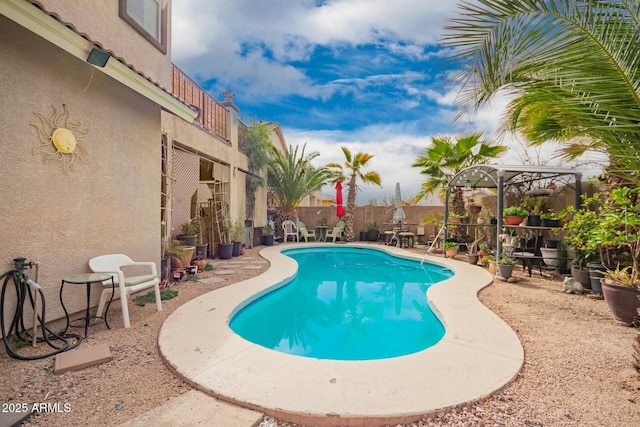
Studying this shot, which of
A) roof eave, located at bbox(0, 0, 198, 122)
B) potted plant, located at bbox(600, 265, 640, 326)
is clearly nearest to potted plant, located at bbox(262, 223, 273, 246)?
roof eave, located at bbox(0, 0, 198, 122)

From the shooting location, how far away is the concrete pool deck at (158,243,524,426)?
2.25m

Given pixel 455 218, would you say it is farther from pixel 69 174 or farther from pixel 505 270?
pixel 69 174

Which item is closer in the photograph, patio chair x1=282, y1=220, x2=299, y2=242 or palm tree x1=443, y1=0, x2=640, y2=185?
palm tree x1=443, y1=0, x2=640, y2=185

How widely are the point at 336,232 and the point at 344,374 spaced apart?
12.7 meters

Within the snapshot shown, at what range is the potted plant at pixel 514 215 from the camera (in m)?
8.12

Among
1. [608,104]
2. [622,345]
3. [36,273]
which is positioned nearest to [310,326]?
[36,273]

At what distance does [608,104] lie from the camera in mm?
2334

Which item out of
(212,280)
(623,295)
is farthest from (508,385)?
(212,280)

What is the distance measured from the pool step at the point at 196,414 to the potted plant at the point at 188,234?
6351 millimetres

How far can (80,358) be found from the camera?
309 centimetres

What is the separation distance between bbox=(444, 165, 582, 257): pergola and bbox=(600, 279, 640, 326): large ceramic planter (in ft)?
10.4

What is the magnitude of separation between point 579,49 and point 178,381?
13.4 ft

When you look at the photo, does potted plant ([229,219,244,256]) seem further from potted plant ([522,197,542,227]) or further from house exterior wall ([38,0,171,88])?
potted plant ([522,197,542,227])

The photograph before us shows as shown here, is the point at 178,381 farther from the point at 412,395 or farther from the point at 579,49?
the point at 579,49
